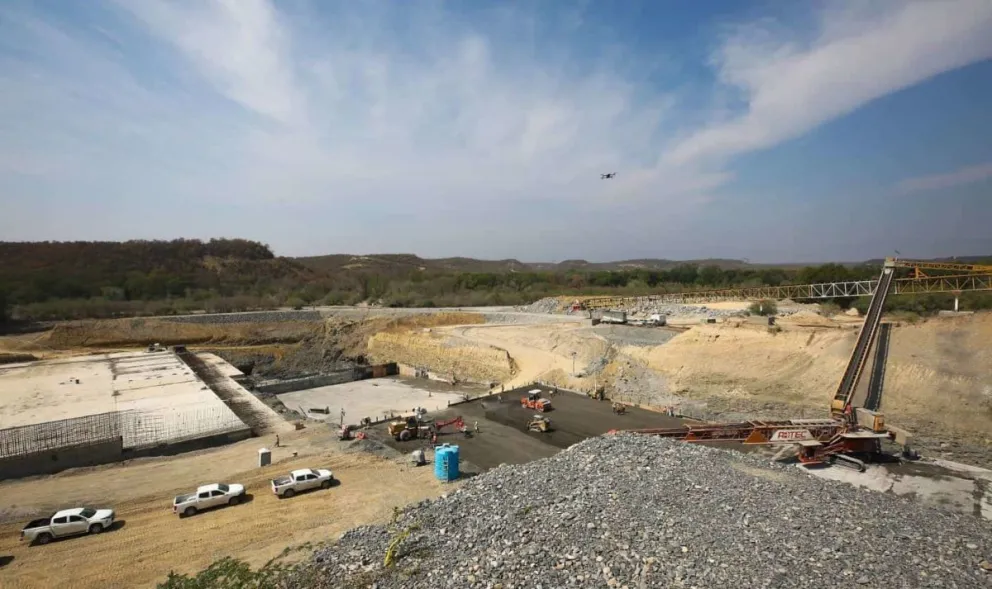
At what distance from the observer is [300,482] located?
15719 mm

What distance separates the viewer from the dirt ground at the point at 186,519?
1168 centimetres

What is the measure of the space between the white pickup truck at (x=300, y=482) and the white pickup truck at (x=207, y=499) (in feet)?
3.76

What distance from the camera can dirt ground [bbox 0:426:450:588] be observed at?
38.3 feet

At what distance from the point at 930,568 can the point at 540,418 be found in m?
15.4

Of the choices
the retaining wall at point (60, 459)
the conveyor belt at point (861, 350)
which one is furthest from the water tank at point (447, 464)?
the conveyor belt at point (861, 350)

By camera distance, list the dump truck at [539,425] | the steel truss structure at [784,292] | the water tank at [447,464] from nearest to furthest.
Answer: the water tank at [447,464]
the dump truck at [539,425]
the steel truss structure at [784,292]

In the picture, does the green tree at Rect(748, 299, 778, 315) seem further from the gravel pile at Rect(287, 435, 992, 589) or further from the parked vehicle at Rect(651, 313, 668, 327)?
A: the gravel pile at Rect(287, 435, 992, 589)

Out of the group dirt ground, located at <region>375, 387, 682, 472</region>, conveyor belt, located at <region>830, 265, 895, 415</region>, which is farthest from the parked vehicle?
conveyor belt, located at <region>830, 265, 895, 415</region>

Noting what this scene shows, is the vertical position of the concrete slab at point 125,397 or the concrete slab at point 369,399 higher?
the concrete slab at point 125,397

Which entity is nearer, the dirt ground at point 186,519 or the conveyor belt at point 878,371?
the dirt ground at point 186,519

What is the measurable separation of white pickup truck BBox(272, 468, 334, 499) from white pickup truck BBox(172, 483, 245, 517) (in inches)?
45.1

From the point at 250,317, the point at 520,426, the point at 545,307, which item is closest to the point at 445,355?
the point at 520,426

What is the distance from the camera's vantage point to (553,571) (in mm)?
7934

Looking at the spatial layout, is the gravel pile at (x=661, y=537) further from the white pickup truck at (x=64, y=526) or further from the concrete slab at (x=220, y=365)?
the concrete slab at (x=220, y=365)
